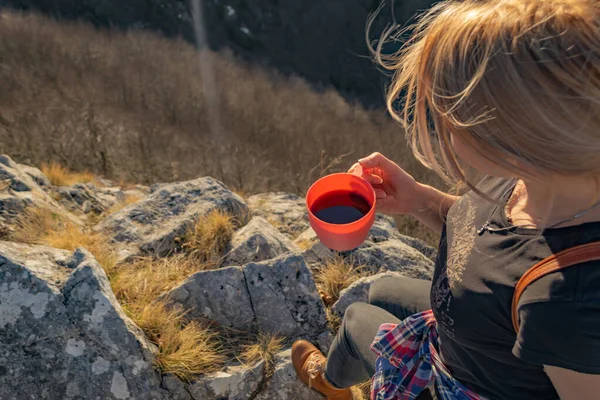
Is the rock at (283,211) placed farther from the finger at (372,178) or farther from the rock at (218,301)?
the finger at (372,178)

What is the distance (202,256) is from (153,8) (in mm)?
20848

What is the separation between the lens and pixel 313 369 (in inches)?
84.1

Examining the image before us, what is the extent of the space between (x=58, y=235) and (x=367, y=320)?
6.66 feet

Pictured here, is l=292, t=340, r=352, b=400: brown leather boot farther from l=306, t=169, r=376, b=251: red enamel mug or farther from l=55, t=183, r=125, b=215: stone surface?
l=55, t=183, r=125, b=215: stone surface

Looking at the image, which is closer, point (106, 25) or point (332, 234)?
point (332, 234)

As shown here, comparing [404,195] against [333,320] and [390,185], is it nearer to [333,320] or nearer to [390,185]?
[390,185]

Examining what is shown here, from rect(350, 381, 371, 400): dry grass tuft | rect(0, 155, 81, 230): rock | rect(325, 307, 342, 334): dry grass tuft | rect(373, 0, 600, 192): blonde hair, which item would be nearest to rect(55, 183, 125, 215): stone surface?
rect(0, 155, 81, 230): rock

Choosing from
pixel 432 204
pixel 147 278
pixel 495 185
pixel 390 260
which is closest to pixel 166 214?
pixel 147 278

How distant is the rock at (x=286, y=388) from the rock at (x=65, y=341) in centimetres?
53

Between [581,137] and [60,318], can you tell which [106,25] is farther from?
[581,137]

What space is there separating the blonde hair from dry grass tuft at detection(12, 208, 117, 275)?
2.22m

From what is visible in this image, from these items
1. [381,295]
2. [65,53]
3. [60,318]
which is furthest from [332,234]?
[65,53]

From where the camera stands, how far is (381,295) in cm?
195

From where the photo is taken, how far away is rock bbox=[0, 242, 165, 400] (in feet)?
6.24
